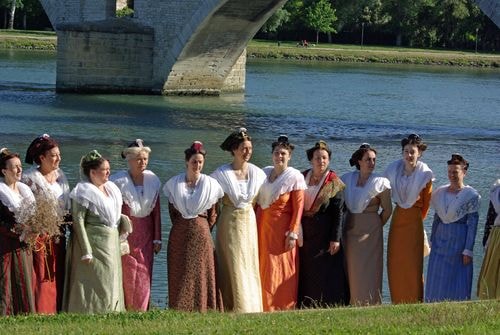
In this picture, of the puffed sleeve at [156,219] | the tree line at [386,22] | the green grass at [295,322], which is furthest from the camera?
the tree line at [386,22]

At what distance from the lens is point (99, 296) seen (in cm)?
767

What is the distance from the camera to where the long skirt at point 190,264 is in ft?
26.1

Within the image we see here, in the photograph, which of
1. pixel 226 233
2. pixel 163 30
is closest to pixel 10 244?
pixel 226 233

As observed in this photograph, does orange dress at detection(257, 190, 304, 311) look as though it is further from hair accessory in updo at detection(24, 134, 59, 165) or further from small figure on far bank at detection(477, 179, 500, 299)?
hair accessory in updo at detection(24, 134, 59, 165)

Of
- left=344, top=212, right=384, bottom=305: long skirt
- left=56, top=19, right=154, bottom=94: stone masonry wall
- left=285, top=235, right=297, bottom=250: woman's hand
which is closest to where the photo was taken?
left=285, top=235, right=297, bottom=250: woman's hand

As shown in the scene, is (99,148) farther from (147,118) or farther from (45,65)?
(45,65)

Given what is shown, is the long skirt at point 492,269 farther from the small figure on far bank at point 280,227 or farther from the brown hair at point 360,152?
the small figure on far bank at point 280,227

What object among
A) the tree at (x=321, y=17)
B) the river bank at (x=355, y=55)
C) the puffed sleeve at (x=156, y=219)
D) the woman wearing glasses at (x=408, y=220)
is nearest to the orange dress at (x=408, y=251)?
the woman wearing glasses at (x=408, y=220)

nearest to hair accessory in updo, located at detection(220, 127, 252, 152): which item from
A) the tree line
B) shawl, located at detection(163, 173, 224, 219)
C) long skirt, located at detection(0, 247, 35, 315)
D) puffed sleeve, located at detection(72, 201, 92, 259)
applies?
shawl, located at detection(163, 173, 224, 219)

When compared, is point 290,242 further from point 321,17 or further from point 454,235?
point 321,17

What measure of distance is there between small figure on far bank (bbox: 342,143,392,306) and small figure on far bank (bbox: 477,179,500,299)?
645mm

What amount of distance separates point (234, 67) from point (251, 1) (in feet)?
13.3

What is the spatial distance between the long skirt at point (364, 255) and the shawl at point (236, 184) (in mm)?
677

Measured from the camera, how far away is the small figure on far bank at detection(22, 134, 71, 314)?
7605 mm
